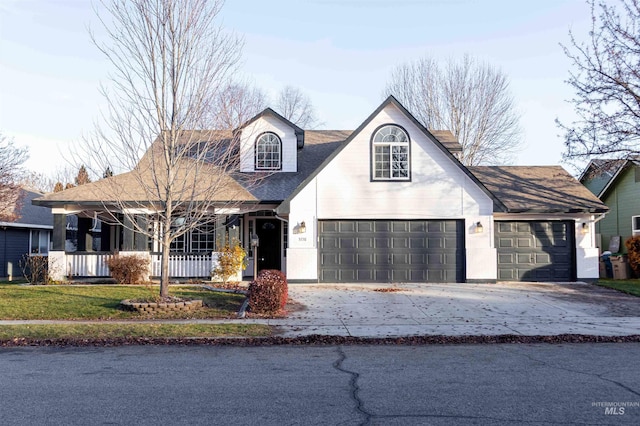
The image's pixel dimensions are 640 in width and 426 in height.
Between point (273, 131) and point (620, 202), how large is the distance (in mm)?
17743

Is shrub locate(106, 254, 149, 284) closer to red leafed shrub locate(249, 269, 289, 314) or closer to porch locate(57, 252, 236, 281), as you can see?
porch locate(57, 252, 236, 281)

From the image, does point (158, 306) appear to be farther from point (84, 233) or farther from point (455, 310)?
point (84, 233)

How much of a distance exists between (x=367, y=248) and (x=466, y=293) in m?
3.97

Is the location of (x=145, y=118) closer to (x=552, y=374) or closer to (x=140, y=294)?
(x=140, y=294)

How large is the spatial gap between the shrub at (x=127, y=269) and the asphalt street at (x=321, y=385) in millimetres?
9125

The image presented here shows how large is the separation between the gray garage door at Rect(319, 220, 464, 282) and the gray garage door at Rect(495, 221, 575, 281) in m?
1.84

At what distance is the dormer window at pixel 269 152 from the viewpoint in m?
21.5

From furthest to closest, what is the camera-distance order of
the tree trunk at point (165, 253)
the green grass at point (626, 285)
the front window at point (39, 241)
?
1. the front window at point (39, 241)
2. the green grass at point (626, 285)
3. the tree trunk at point (165, 253)

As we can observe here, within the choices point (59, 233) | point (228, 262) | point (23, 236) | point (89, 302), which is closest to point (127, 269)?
point (59, 233)

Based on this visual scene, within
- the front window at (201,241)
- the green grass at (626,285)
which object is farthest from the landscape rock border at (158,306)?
the green grass at (626,285)

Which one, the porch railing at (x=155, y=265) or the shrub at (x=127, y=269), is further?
the porch railing at (x=155, y=265)

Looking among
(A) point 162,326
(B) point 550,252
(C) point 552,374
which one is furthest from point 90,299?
(B) point 550,252

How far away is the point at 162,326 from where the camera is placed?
1139 cm

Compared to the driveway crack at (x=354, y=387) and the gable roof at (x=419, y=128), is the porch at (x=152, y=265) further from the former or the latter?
the driveway crack at (x=354, y=387)
